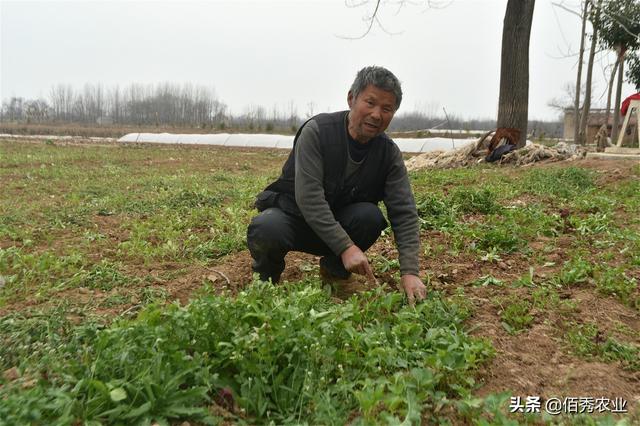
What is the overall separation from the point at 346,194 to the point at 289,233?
15.4 inches

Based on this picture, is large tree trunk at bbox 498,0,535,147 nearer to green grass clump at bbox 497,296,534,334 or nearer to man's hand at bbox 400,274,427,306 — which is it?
green grass clump at bbox 497,296,534,334

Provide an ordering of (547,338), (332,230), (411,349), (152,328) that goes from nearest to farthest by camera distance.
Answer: (152,328) < (411,349) < (547,338) < (332,230)

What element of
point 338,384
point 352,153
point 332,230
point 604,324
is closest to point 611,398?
point 604,324

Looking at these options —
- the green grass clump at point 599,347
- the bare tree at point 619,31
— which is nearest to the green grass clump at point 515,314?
the green grass clump at point 599,347

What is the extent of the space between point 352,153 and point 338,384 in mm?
1314

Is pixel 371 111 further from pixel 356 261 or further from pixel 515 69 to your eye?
pixel 515 69

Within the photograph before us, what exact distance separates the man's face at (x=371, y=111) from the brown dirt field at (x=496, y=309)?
3.27ft

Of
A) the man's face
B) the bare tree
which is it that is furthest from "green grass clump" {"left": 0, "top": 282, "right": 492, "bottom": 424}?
the bare tree

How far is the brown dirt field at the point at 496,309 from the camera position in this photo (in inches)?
→ 75.2

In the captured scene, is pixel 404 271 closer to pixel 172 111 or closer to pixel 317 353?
pixel 317 353

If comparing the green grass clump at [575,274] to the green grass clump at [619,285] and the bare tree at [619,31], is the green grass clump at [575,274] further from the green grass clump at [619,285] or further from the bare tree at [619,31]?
the bare tree at [619,31]

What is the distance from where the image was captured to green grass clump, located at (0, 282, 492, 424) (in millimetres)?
1469

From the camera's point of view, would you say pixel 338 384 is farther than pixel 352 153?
No

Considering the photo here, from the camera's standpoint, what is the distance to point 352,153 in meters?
2.69
